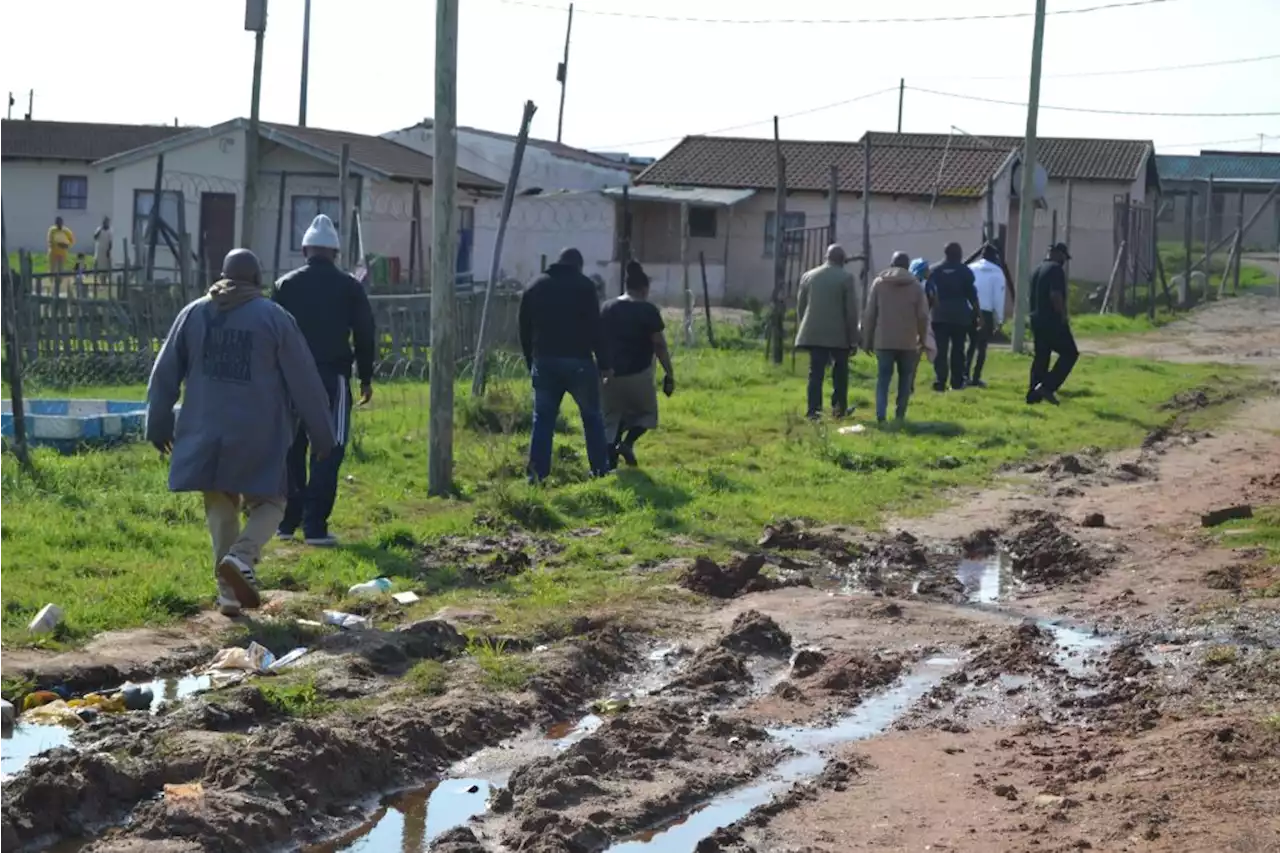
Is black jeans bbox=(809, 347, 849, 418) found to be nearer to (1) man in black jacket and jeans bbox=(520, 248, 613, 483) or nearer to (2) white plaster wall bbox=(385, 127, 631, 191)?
(1) man in black jacket and jeans bbox=(520, 248, 613, 483)

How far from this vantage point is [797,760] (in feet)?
23.0

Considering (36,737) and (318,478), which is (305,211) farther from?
(36,737)

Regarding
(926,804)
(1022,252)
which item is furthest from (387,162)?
(926,804)

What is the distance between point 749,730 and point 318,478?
14.4ft

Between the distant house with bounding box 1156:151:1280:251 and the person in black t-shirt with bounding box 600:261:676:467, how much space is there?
4861cm

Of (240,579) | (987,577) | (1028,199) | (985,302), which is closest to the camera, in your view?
(240,579)

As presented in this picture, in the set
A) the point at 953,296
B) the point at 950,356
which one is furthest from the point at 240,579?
the point at 950,356

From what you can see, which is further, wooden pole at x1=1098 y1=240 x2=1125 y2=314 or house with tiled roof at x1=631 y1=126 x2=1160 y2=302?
house with tiled roof at x1=631 y1=126 x2=1160 y2=302

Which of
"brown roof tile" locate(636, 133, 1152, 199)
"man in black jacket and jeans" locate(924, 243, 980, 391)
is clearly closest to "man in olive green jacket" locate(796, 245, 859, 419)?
"man in black jacket and jeans" locate(924, 243, 980, 391)

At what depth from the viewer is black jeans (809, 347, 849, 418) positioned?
18.3 m

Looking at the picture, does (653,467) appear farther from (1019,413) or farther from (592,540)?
(1019,413)

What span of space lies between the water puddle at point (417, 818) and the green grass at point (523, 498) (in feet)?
7.56

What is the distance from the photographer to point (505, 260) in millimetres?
42312

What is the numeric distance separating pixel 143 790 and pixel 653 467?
9.06 metres
